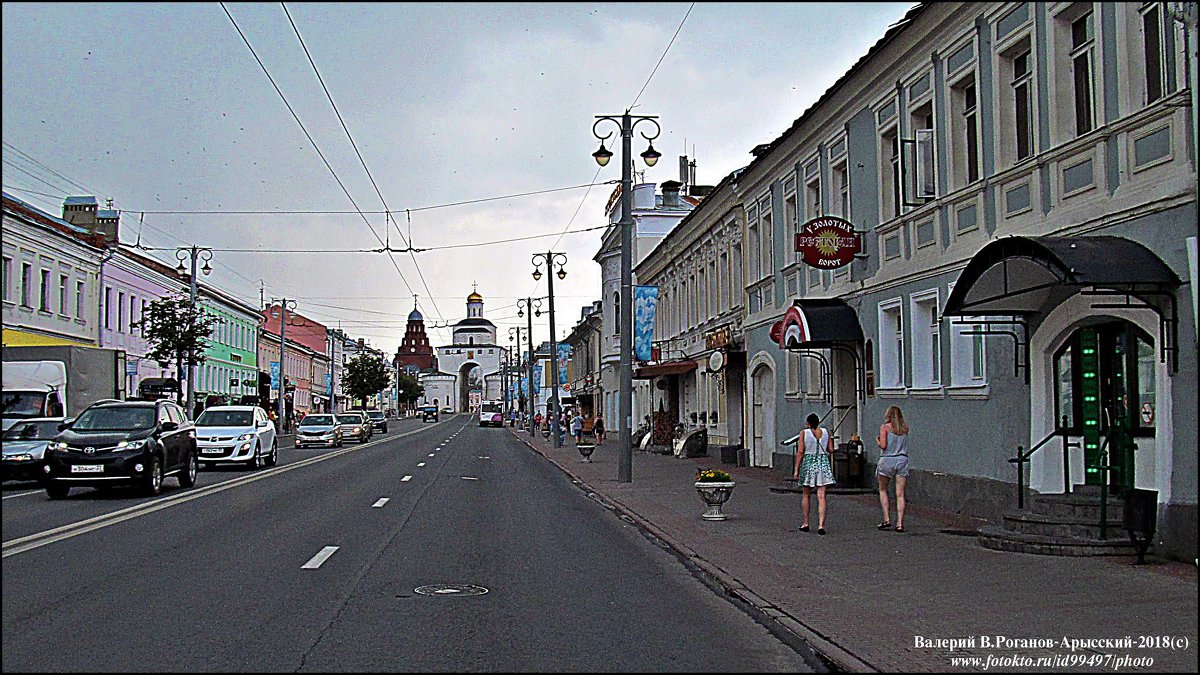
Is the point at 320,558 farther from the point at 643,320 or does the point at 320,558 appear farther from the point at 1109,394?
the point at 643,320

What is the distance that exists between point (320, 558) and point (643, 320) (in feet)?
94.8

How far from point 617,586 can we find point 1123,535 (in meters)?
5.62

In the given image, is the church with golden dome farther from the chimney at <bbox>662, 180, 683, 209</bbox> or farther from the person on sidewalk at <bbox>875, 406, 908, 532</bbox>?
the person on sidewalk at <bbox>875, 406, 908, 532</bbox>

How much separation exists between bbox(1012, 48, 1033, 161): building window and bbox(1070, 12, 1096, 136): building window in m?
0.98

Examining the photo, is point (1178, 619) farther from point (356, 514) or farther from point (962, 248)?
point (356, 514)

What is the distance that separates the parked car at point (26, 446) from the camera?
23.7m

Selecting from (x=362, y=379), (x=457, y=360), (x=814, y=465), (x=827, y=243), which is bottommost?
(x=814, y=465)

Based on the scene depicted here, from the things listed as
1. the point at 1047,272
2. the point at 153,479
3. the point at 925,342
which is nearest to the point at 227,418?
the point at 153,479

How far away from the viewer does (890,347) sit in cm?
Answer: 2064

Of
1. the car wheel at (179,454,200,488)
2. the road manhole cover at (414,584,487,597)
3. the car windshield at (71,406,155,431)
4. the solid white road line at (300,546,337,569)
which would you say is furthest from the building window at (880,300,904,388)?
the car wheel at (179,454,200,488)

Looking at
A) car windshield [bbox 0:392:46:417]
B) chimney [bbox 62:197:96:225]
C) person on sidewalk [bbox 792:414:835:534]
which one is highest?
chimney [bbox 62:197:96:225]

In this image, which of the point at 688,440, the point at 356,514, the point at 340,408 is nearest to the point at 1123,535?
the point at 356,514

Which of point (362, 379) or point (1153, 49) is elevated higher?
point (1153, 49)

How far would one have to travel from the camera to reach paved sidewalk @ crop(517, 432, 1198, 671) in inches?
318
